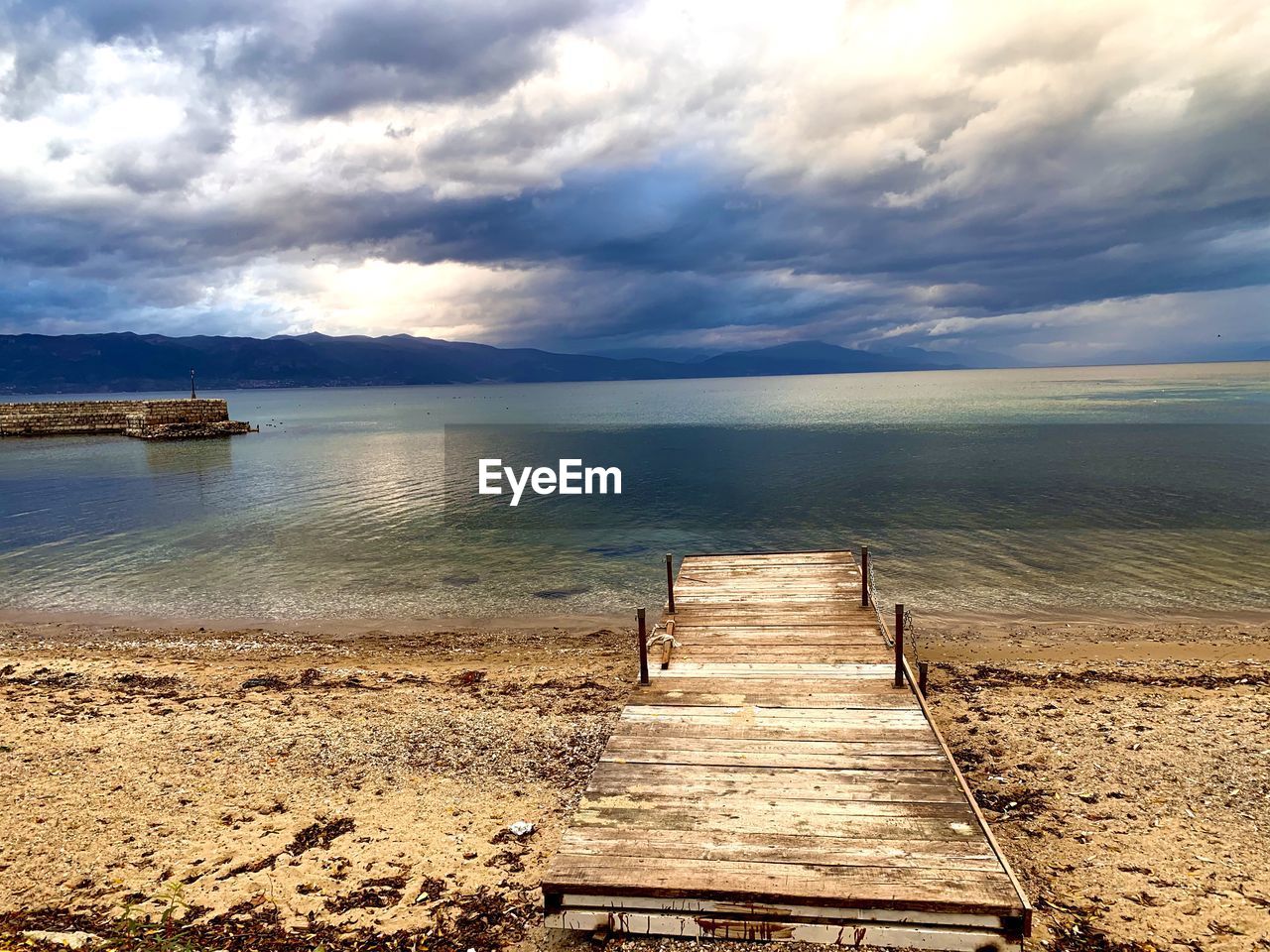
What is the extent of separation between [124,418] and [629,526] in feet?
379

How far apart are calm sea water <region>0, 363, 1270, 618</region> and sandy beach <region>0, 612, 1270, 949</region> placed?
653 cm

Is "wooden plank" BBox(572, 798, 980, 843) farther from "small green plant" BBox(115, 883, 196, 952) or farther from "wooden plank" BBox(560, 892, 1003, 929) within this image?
"small green plant" BBox(115, 883, 196, 952)

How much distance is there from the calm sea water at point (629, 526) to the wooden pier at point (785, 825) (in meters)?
14.0

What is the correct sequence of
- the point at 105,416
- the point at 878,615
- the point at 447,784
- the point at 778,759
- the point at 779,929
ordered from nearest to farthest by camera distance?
the point at 779,929 → the point at 778,759 → the point at 447,784 → the point at 878,615 → the point at 105,416

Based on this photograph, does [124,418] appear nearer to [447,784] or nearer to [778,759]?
[447,784]

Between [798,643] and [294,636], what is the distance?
1785cm

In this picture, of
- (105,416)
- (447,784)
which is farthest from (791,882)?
(105,416)

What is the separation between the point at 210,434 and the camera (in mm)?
113062

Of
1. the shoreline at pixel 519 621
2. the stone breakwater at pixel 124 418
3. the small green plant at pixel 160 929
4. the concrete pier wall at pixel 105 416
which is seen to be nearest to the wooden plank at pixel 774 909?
the small green plant at pixel 160 929

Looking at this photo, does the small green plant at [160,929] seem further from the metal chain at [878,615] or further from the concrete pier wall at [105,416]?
the concrete pier wall at [105,416]

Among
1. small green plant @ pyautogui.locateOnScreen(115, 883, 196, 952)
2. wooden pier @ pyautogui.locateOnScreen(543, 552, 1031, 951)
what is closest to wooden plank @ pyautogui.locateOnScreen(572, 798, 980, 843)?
wooden pier @ pyautogui.locateOnScreen(543, 552, 1031, 951)

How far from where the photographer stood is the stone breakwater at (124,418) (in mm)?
106062

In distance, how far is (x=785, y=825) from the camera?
28.7 ft

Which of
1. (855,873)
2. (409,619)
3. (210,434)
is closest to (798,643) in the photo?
(855,873)
